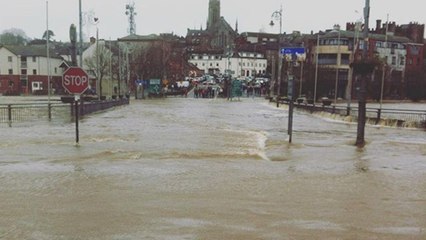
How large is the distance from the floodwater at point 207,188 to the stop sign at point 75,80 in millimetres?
2047

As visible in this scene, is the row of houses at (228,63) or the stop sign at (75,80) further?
the row of houses at (228,63)

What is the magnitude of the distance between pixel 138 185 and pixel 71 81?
751 cm

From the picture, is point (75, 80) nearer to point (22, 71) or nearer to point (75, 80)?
point (75, 80)

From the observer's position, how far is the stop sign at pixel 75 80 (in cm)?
1736

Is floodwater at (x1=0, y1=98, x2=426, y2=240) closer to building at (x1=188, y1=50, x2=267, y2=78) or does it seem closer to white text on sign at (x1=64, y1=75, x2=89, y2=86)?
white text on sign at (x1=64, y1=75, x2=89, y2=86)

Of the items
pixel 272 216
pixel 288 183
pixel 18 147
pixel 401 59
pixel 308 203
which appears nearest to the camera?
pixel 272 216

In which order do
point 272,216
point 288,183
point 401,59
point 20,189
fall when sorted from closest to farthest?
point 272,216
point 20,189
point 288,183
point 401,59

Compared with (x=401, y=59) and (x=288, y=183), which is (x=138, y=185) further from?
(x=401, y=59)

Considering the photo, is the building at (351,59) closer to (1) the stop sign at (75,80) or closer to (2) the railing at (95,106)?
(2) the railing at (95,106)

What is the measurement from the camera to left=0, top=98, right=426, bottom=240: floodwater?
8.04 m

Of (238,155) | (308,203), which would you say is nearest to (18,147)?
(238,155)

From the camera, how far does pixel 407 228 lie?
27.0ft

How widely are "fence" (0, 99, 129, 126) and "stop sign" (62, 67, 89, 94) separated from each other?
10.6 m

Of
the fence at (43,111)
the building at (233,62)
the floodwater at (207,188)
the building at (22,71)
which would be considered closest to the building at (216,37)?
the building at (233,62)
